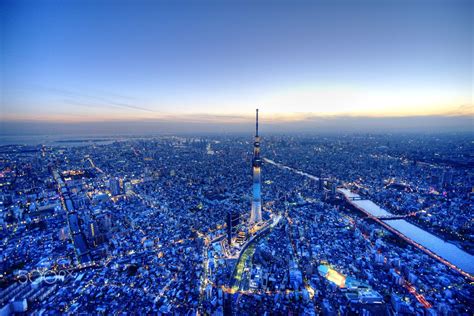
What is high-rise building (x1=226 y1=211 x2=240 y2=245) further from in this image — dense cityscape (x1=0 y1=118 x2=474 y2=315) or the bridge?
the bridge

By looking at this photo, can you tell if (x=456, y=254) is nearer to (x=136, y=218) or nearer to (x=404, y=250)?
(x=404, y=250)

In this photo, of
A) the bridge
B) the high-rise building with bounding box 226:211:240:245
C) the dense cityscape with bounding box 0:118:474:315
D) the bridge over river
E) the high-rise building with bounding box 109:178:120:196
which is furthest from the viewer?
the high-rise building with bounding box 109:178:120:196

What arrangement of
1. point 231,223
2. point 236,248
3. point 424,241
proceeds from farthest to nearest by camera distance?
point 424,241, point 231,223, point 236,248

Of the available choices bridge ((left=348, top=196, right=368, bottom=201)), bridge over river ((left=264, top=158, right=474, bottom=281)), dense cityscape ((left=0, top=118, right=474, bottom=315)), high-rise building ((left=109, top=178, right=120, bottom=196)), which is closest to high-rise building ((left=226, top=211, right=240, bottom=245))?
dense cityscape ((left=0, top=118, right=474, bottom=315))

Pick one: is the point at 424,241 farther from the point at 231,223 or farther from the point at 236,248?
the point at 231,223

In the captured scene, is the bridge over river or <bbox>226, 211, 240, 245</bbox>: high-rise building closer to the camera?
the bridge over river

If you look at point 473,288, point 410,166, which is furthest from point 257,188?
point 410,166

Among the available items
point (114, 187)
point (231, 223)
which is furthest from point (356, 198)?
point (114, 187)

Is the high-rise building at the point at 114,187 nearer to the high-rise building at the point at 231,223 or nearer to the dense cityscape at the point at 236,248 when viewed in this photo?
the dense cityscape at the point at 236,248
